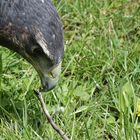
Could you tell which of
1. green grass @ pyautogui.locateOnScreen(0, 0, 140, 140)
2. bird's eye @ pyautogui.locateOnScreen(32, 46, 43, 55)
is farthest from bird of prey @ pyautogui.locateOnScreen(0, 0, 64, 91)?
green grass @ pyautogui.locateOnScreen(0, 0, 140, 140)

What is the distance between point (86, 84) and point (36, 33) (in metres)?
0.98

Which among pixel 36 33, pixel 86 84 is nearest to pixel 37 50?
pixel 36 33

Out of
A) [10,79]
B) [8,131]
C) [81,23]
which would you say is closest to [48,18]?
[8,131]

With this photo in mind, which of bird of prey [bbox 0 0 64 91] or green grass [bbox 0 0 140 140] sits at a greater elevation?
bird of prey [bbox 0 0 64 91]

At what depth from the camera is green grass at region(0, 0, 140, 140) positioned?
3611mm

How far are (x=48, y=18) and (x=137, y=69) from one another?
108 cm

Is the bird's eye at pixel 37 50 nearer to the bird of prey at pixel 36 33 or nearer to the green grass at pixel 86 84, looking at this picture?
the bird of prey at pixel 36 33

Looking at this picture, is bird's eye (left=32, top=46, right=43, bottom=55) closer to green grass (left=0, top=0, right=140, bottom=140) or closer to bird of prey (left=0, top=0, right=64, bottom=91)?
bird of prey (left=0, top=0, right=64, bottom=91)

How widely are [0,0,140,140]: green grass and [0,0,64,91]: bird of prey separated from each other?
0.43 meters

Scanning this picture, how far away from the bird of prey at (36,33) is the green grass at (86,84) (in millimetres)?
428

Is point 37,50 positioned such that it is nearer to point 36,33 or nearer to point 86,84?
point 36,33

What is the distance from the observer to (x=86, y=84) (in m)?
4.07

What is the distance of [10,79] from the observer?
160 inches

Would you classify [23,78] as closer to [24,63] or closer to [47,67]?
[24,63]
